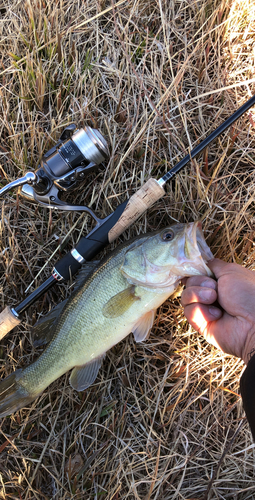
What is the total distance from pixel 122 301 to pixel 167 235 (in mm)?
585

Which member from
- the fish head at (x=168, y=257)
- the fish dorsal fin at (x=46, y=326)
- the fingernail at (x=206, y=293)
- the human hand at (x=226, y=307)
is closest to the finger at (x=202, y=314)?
the human hand at (x=226, y=307)

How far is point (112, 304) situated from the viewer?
235cm

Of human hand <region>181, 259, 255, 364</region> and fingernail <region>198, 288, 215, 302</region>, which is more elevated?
fingernail <region>198, 288, 215, 302</region>

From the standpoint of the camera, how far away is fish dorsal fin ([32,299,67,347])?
2642 mm

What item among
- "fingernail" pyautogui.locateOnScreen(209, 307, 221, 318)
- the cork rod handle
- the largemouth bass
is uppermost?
the cork rod handle

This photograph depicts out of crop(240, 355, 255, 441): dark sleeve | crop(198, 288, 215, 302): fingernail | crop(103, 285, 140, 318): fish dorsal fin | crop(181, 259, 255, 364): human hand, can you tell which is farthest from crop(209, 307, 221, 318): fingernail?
crop(103, 285, 140, 318): fish dorsal fin

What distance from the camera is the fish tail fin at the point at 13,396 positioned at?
2.58 meters

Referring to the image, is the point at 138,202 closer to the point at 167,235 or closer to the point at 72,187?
the point at 167,235

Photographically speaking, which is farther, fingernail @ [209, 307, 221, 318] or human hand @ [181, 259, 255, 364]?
fingernail @ [209, 307, 221, 318]

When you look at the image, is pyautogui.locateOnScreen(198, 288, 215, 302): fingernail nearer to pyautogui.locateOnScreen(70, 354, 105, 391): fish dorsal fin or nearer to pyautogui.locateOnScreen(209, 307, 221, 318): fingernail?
pyautogui.locateOnScreen(209, 307, 221, 318): fingernail

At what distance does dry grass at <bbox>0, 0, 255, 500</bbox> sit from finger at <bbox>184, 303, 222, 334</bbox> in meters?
0.50

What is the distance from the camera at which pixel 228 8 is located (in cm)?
295

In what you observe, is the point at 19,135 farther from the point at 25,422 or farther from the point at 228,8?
the point at 25,422

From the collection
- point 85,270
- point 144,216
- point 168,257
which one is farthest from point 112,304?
point 144,216
